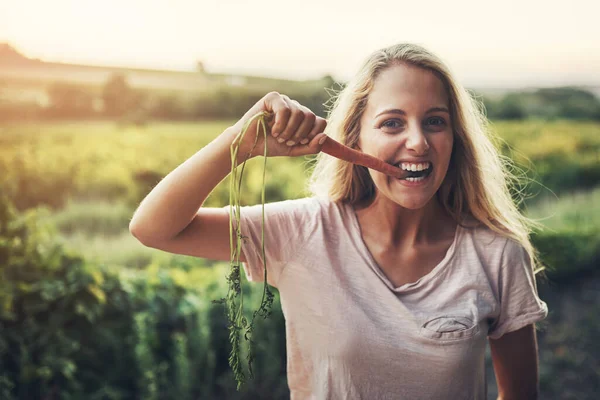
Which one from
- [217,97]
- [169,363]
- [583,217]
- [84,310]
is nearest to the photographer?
[84,310]

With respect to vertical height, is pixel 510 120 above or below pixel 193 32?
below

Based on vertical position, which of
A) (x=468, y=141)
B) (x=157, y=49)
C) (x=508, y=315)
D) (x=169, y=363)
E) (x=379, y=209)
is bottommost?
(x=169, y=363)

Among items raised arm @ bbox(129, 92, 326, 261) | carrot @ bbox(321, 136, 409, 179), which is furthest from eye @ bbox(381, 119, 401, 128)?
raised arm @ bbox(129, 92, 326, 261)

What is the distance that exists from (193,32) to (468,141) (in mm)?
1930

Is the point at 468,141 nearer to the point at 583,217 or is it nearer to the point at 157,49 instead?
the point at 157,49

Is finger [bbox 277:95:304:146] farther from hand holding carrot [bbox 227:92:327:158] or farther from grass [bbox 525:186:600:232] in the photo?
grass [bbox 525:186:600:232]

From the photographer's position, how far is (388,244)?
64.6 inches

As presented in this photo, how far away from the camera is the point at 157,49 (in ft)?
10.2

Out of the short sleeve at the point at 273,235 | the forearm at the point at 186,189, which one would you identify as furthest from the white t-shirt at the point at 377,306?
the forearm at the point at 186,189

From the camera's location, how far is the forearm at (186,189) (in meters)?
1.42

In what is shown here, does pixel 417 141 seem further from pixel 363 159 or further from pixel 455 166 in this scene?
pixel 455 166

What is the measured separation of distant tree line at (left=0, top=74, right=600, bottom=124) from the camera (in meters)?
3.15

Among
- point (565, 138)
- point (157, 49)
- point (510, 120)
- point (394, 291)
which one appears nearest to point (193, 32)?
point (157, 49)

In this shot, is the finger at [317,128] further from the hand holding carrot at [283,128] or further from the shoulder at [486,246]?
the shoulder at [486,246]
